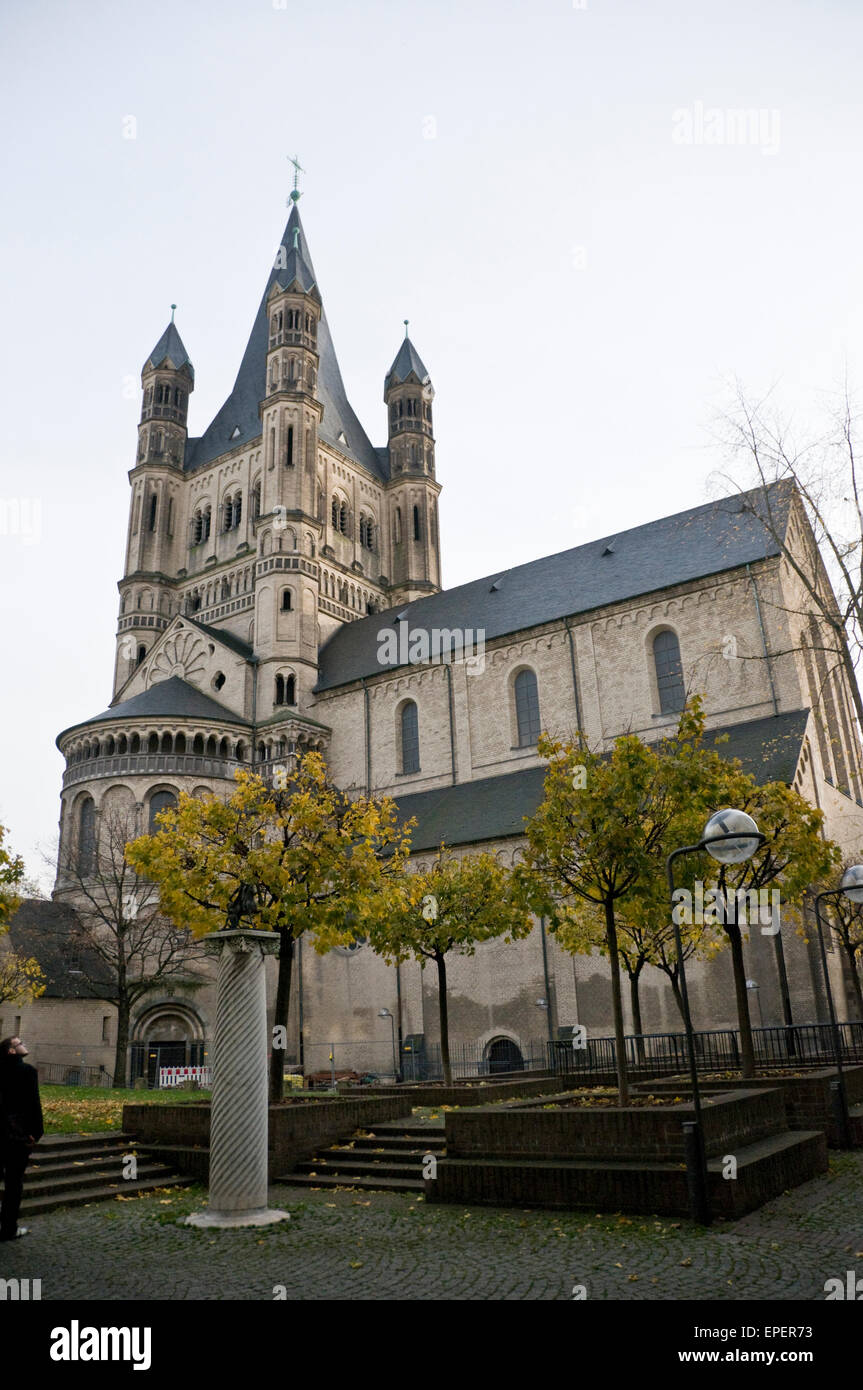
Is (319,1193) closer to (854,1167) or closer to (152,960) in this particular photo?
(854,1167)

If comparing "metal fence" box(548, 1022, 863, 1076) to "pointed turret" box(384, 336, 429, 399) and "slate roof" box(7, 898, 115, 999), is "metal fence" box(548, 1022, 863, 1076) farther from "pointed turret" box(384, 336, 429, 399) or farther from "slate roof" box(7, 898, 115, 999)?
"pointed turret" box(384, 336, 429, 399)

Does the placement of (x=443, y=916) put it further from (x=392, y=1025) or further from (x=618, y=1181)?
(x=392, y=1025)

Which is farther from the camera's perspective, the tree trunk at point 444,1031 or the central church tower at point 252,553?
the central church tower at point 252,553

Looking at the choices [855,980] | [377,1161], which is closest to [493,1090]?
[377,1161]

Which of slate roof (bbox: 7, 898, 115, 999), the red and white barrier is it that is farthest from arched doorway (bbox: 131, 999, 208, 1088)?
the red and white barrier

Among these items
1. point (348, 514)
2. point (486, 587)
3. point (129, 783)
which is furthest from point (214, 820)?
point (348, 514)

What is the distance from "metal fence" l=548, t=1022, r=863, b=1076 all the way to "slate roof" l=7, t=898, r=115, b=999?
66.2ft

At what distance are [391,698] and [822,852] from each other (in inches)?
1067

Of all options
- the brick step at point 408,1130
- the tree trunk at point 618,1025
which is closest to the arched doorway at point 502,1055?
the brick step at point 408,1130

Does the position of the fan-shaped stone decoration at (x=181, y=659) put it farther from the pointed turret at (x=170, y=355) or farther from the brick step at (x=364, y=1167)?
the brick step at (x=364, y=1167)

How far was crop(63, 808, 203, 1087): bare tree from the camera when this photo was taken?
34.5 metres

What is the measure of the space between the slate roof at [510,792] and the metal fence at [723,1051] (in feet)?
23.4

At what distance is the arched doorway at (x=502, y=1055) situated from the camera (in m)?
31.7

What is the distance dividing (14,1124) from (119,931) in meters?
26.9
